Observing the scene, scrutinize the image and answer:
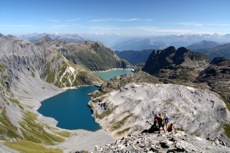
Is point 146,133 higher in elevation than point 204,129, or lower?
higher

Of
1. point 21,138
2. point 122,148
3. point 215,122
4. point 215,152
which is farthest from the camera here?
point 215,122

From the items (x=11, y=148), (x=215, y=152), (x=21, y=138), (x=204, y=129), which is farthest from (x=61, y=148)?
(x=215, y=152)

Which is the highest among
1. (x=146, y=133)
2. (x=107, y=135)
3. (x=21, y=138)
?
(x=146, y=133)

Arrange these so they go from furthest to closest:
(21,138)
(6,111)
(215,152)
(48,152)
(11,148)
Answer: (6,111)
(21,138)
(48,152)
(11,148)
(215,152)

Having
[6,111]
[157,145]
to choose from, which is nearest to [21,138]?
[6,111]

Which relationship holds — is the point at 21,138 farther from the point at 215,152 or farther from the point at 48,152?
the point at 215,152

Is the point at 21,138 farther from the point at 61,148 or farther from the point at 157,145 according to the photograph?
the point at 157,145

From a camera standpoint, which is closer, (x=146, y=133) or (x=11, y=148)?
(x=146, y=133)
